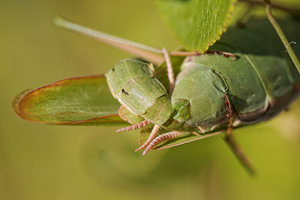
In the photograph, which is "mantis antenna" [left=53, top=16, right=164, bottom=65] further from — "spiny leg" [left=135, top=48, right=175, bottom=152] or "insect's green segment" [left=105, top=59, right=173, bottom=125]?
"insect's green segment" [left=105, top=59, right=173, bottom=125]

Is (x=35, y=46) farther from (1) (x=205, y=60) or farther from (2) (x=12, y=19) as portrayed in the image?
(1) (x=205, y=60)

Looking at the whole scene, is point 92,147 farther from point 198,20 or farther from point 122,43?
point 198,20

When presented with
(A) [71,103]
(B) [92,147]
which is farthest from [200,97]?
(B) [92,147]

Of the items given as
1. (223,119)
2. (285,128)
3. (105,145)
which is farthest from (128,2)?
(223,119)

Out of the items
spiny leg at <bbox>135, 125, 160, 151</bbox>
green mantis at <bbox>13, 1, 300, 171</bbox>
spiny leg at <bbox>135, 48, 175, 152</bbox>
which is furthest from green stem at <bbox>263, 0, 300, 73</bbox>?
spiny leg at <bbox>135, 125, 160, 151</bbox>

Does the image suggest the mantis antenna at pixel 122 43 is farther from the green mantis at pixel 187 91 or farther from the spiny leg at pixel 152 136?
the spiny leg at pixel 152 136

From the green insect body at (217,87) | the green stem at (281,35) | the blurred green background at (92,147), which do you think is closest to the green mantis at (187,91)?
the green insect body at (217,87)
